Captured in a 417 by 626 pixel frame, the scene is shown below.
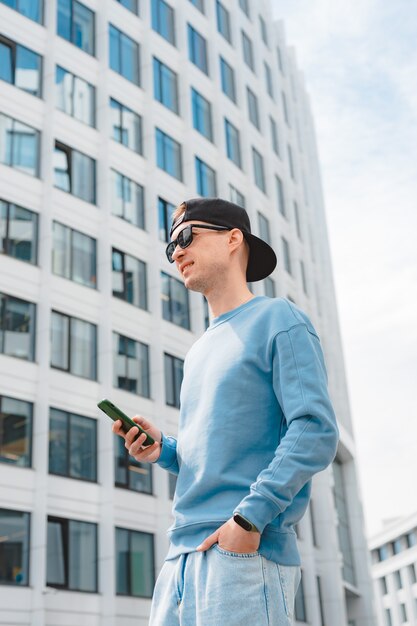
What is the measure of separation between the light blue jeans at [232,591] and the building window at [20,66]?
85.5 feet

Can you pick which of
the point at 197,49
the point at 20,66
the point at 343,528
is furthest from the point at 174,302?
the point at 343,528

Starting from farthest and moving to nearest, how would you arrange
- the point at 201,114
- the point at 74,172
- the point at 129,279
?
the point at 201,114 → the point at 129,279 → the point at 74,172

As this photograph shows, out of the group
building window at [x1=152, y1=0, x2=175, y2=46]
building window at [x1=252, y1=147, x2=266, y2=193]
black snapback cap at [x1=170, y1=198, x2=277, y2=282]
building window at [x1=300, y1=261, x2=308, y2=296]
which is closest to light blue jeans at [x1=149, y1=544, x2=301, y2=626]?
black snapback cap at [x1=170, y1=198, x2=277, y2=282]

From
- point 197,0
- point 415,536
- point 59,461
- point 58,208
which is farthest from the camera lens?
point 415,536

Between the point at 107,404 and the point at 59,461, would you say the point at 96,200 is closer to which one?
the point at 59,461

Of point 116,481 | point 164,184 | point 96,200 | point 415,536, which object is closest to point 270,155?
point 164,184

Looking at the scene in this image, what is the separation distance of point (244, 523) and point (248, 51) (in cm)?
4326

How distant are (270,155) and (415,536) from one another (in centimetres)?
5886

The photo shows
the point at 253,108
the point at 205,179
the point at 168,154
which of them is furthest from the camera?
the point at 253,108

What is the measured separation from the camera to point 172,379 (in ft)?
98.4

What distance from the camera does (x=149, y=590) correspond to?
86.1 feet

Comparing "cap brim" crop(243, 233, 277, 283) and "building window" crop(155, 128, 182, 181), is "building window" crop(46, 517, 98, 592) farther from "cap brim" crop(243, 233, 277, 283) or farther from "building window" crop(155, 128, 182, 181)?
"cap brim" crop(243, 233, 277, 283)

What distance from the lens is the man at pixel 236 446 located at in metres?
3.31

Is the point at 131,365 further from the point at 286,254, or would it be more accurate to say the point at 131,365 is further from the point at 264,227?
the point at 286,254
